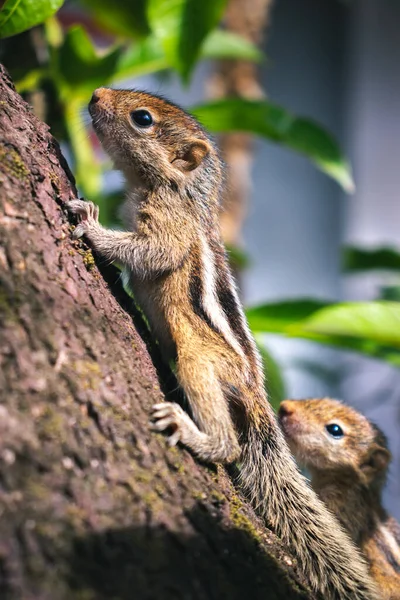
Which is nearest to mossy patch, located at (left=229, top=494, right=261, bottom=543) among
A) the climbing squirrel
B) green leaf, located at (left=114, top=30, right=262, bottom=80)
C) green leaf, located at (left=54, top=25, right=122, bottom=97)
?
the climbing squirrel

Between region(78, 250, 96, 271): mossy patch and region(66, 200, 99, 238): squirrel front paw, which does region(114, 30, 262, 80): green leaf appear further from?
region(78, 250, 96, 271): mossy patch

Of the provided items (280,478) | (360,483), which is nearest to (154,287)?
(280,478)

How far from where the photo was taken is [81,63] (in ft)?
11.8

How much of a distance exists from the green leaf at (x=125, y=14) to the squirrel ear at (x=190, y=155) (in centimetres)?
133

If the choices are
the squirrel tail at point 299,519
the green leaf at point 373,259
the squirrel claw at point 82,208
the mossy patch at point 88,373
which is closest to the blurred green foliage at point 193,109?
the green leaf at point 373,259

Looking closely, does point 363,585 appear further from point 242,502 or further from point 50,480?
point 50,480

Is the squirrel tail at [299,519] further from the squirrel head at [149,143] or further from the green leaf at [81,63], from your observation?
the green leaf at [81,63]

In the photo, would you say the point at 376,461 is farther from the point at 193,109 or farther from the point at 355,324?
the point at 193,109

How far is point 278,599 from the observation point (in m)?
1.83

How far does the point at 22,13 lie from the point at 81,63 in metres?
1.00

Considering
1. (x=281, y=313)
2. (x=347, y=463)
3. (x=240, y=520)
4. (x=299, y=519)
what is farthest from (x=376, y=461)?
(x=240, y=520)

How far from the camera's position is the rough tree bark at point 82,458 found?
149cm

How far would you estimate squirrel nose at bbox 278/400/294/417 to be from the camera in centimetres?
341

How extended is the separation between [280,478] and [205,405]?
389mm
